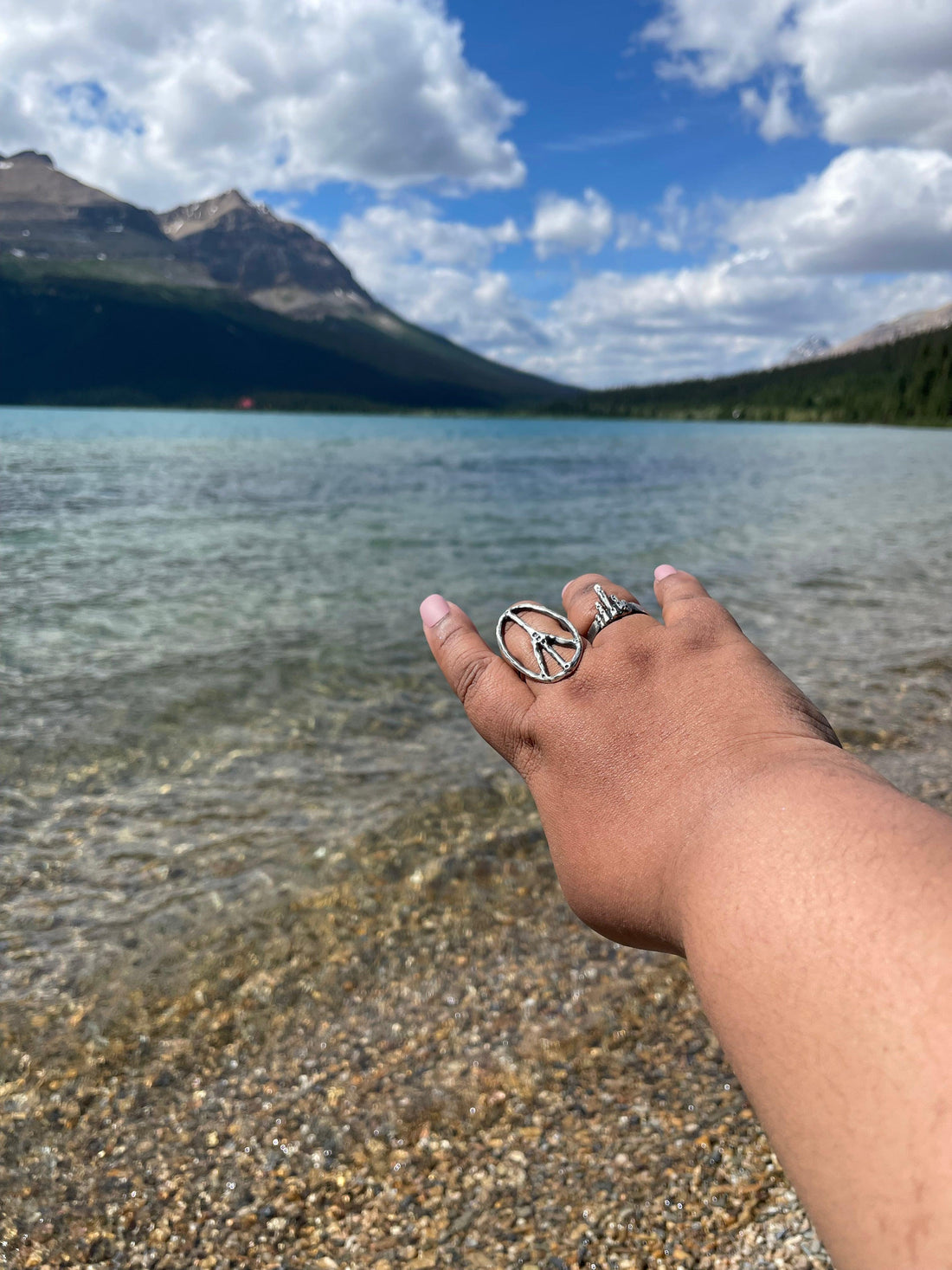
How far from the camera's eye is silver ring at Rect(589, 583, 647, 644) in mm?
2062

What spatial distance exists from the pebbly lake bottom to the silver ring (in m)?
2.28

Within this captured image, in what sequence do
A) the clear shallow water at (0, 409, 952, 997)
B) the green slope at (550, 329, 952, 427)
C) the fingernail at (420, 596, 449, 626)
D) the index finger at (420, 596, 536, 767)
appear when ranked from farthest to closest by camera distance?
the green slope at (550, 329, 952, 427) < the clear shallow water at (0, 409, 952, 997) < the fingernail at (420, 596, 449, 626) < the index finger at (420, 596, 536, 767)

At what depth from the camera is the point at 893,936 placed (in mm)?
959

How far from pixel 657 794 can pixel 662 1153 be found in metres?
2.33

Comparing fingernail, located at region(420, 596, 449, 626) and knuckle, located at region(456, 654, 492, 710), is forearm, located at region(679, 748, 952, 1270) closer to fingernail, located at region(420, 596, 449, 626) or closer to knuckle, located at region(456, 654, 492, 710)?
knuckle, located at region(456, 654, 492, 710)

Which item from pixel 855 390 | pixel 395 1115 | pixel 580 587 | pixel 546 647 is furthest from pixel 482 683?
pixel 855 390

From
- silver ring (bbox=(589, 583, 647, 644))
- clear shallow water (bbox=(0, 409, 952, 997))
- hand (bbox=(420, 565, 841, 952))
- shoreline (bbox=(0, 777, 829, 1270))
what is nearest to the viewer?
hand (bbox=(420, 565, 841, 952))

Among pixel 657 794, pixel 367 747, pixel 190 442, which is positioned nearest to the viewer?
pixel 657 794

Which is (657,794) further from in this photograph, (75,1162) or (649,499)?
(649,499)

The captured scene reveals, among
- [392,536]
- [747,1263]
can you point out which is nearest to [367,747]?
[747,1263]

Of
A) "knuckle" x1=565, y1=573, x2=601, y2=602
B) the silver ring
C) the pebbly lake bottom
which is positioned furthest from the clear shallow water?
the silver ring

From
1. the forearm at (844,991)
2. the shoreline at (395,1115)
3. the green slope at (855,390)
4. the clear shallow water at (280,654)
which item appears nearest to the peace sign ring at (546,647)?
the forearm at (844,991)

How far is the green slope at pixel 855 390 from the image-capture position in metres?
125

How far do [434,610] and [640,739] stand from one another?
0.82 metres
